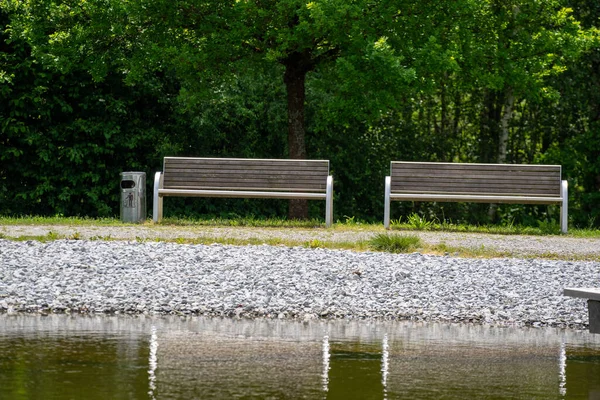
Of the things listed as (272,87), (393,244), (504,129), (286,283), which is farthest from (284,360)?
(504,129)

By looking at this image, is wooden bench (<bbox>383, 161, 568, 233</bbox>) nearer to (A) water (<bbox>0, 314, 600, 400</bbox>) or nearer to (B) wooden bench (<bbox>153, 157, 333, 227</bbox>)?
(B) wooden bench (<bbox>153, 157, 333, 227</bbox>)

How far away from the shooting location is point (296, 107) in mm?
16828

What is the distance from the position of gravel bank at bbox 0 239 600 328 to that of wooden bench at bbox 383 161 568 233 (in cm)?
401

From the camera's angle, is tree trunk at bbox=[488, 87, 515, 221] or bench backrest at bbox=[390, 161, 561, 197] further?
tree trunk at bbox=[488, 87, 515, 221]

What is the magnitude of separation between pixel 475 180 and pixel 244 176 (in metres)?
3.22

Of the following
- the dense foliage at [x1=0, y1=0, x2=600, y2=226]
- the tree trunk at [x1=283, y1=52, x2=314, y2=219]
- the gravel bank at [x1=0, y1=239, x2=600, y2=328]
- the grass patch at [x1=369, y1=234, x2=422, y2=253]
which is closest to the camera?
the gravel bank at [x1=0, y1=239, x2=600, y2=328]

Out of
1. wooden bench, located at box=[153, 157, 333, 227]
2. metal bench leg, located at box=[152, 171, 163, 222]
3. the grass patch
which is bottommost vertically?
the grass patch

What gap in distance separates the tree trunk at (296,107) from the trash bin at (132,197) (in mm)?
3108

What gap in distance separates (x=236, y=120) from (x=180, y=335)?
35.2ft

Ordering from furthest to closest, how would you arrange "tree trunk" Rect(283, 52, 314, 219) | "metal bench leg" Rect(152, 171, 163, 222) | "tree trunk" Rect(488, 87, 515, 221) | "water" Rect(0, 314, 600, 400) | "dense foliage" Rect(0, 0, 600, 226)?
"tree trunk" Rect(488, 87, 515, 221)
"tree trunk" Rect(283, 52, 314, 219)
"dense foliage" Rect(0, 0, 600, 226)
"metal bench leg" Rect(152, 171, 163, 222)
"water" Rect(0, 314, 600, 400)

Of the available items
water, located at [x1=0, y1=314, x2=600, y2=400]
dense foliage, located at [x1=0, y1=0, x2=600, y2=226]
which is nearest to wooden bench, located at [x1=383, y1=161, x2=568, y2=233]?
dense foliage, located at [x1=0, y1=0, x2=600, y2=226]

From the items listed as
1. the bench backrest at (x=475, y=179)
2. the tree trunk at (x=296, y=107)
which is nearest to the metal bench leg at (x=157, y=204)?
the tree trunk at (x=296, y=107)

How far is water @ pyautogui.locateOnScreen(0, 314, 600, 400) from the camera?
5.42 metres

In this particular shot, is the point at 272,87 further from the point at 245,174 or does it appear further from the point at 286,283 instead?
the point at 286,283
